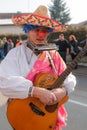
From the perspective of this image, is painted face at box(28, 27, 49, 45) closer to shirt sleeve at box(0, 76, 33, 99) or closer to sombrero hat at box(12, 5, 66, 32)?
sombrero hat at box(12, 5, 66, 32)

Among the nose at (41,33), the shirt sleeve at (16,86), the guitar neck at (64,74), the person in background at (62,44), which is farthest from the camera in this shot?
the person in background at (62,44)

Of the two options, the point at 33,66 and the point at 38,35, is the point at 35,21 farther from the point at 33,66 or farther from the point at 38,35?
the point at 33,66

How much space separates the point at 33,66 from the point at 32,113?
0.37 meters

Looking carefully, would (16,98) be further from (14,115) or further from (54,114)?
(54,114)

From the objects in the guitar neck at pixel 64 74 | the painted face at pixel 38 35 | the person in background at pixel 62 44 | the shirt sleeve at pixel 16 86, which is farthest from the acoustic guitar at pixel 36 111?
the person in background at pixel 62 44

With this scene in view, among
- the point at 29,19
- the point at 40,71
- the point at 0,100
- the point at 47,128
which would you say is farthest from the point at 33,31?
the point at 0,100

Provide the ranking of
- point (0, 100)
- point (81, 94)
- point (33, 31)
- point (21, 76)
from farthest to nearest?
1. point (81, 94)
2. point (0, 100)
3. point (33, 31)
4. point (21, 76)

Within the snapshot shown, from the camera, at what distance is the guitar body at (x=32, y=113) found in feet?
9.96

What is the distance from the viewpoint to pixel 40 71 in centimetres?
303

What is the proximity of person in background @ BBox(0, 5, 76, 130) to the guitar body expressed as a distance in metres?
0.04

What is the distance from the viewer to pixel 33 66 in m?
3.01

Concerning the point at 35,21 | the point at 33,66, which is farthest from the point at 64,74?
the point at 35,21

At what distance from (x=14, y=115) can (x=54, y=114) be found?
0.32 m

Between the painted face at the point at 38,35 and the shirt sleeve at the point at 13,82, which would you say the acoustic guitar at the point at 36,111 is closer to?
the shirt sleeve at the point at 13,82
